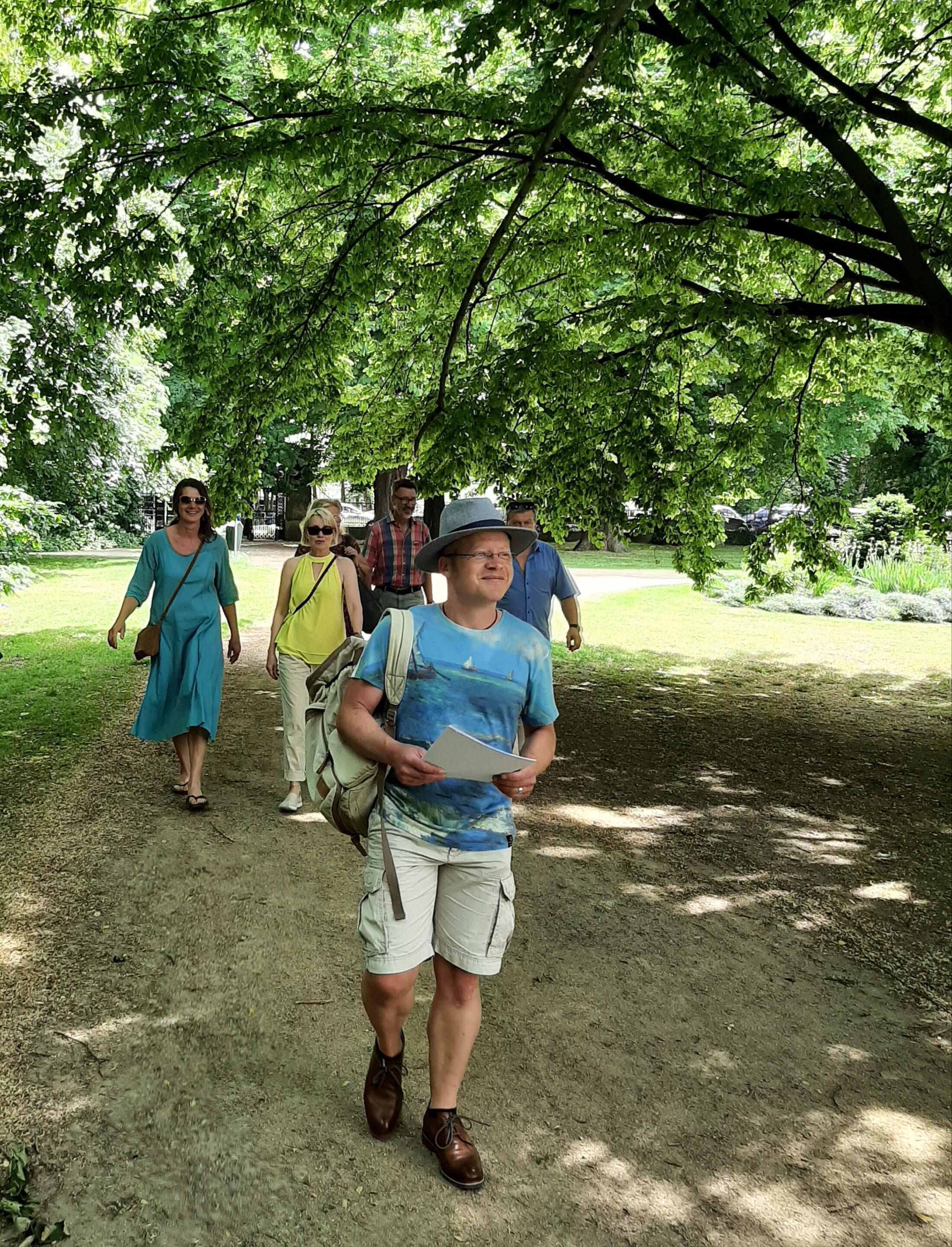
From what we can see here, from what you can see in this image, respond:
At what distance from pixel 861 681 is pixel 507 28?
10077mm

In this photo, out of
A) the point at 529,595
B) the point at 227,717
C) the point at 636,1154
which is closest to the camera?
the point at 636,1154

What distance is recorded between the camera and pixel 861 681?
1377cm

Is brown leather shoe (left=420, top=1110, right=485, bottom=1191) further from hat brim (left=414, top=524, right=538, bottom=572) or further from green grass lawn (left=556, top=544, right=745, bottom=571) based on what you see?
green grass lawn (left=556, top=544, right=745, bottom=571)

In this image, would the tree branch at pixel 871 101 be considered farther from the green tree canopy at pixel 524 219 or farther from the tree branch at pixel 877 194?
the tree branch at pixel 877 194

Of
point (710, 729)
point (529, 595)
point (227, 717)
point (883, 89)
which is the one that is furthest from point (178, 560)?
point (883, 89)

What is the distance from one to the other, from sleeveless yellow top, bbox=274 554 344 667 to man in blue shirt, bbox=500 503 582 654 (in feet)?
4.24

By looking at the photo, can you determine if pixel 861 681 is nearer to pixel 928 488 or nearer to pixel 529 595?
pixel 928 488

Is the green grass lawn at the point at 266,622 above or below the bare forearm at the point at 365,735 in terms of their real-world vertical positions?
below

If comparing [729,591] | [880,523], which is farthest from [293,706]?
[880,523]

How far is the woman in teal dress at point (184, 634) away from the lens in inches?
252

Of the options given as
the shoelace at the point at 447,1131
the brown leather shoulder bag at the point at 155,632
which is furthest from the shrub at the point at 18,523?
the shoelace at the point at 447,1131

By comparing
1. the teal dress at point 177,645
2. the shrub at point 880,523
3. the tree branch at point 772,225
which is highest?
the tree branch at point 772,225

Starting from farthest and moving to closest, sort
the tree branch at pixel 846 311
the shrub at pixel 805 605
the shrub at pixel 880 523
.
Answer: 1. the shrub at pixel 880 523
2. the shrub at pixel 805 605
3. the tree branch at pixel 846 311

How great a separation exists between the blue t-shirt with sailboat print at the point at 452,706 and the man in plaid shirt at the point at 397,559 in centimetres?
492
